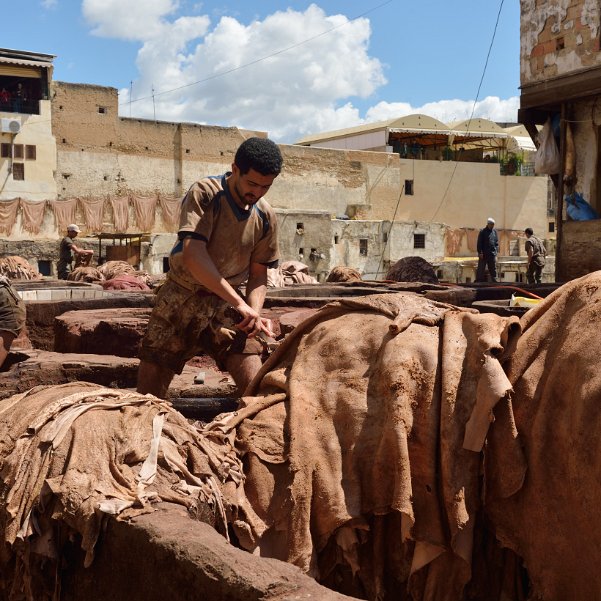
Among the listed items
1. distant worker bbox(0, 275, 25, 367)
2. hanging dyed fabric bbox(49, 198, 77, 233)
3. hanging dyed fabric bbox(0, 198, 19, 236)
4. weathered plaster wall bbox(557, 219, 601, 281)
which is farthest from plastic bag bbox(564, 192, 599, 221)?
hanging dyed fabric bbox(49, 198, 77, 233)

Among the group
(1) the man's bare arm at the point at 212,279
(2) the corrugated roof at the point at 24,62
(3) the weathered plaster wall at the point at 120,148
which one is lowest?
(1) the man's bare arm at the point at 212,279

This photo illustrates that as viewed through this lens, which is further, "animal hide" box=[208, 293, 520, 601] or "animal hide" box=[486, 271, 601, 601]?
"animal hide" box=[208, 293, 520, 601]

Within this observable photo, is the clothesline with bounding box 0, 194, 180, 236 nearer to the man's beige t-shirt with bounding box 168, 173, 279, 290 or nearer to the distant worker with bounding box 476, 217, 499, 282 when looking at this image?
the distant worker with bounding box 476, 217, 499, 282

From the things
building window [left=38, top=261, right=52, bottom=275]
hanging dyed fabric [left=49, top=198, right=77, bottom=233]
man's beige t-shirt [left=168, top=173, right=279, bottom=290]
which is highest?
hanging dyed fabric [left=49, top=198, right=77, bottom=233]

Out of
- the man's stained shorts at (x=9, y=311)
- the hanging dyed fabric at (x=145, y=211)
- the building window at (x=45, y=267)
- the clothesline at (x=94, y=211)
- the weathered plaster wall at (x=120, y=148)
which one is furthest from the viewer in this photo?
the hanging dyed fabric at (x=145, y=211)

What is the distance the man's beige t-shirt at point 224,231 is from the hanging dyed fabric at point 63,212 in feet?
111

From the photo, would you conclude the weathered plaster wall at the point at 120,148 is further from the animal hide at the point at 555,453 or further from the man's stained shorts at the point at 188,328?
the animal hide at the point at 555,453

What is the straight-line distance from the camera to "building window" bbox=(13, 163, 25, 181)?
36.9 m

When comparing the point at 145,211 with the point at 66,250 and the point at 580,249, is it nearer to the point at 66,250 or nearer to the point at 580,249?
the point at 66,250

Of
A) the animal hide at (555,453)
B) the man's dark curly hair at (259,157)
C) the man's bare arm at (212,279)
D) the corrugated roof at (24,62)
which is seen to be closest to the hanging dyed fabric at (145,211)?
the corrugated roof at (24,62)

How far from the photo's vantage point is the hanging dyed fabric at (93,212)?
125 ft

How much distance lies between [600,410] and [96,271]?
48.3ft

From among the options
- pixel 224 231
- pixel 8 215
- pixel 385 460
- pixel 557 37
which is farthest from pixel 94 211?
pixel 385 460

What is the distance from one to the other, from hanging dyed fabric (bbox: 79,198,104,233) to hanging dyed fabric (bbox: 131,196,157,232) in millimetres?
1609
